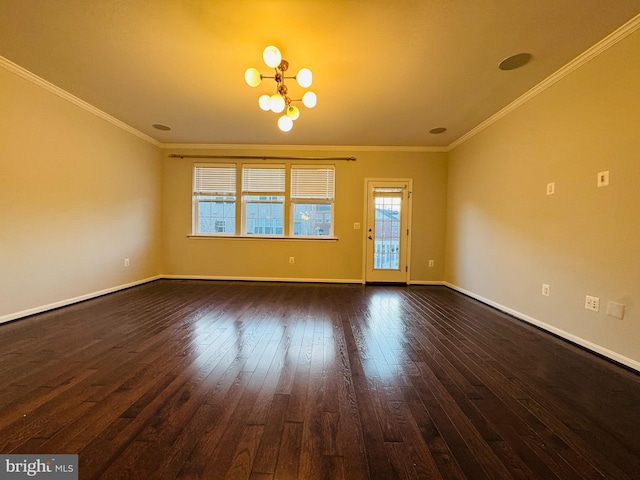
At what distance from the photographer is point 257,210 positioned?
5043 millimetres

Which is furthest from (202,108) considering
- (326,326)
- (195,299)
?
(326,326)

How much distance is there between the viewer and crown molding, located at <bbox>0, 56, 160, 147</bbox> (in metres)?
2.56

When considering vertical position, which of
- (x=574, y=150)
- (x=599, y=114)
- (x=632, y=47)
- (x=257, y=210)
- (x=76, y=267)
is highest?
(x=632, y=47)

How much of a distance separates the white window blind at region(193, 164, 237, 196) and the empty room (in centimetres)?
55

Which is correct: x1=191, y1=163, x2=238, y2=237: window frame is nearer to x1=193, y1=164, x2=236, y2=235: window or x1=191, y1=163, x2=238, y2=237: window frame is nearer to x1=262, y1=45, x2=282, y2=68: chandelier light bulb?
x1=193, y1=164, x2=236, y2=235: window

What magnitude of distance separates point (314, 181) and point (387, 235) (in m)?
1.77

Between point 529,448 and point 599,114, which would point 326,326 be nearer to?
point 529,448

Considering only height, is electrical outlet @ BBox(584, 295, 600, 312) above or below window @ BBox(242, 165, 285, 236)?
below

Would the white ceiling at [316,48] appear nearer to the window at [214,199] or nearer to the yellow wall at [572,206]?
the yellow wall at [572,206]

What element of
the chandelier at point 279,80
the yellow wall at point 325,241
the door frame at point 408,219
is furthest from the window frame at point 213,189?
the chandelier at point 279,80

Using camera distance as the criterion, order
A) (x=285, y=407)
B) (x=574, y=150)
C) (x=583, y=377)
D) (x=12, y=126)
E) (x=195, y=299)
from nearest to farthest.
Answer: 1. (x=285, y=407)
2. (x=583, y=377)
3. (x=574, y=150)
4. (x=12, y=126)
5. (x=195, y=299)

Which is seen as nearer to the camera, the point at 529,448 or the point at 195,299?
the point at 529,448

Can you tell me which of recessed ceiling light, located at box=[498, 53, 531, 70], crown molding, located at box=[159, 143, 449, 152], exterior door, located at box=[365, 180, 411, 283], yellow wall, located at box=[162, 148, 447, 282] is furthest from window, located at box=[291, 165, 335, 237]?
recessed ceiling light, located at box=[498, 53, 531, 70]

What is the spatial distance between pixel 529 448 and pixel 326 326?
5.74ft
